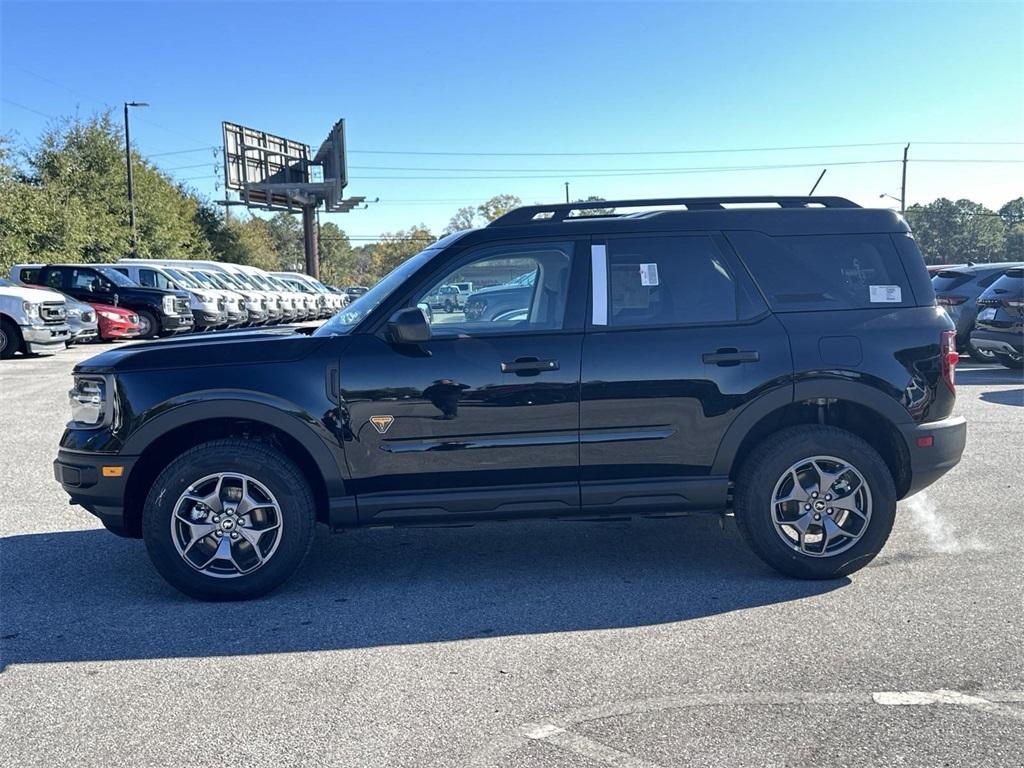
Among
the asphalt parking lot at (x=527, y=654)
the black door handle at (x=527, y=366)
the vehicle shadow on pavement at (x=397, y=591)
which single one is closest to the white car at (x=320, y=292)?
the asphalt parking lot at (x=527, y=654)

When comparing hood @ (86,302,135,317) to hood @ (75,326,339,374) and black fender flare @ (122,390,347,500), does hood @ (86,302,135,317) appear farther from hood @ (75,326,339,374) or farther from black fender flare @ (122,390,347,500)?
black fender flare @ (122,390,347,500)

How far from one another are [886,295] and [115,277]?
65.3ft

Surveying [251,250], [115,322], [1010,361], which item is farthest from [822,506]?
[251,250]

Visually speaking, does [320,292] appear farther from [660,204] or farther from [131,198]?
[660,204]

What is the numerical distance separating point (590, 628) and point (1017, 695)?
1.72 metres

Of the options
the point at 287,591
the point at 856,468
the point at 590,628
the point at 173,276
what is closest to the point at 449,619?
the point at 590,628

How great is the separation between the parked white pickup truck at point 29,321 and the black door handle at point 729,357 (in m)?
15.2

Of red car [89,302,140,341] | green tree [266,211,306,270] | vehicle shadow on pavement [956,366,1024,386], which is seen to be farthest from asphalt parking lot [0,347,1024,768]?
green tree [266,211,306,270]

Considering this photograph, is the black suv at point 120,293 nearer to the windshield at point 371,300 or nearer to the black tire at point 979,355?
the black tire at point 979,355

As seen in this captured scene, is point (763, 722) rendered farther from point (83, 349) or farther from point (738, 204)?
point (83, 349)

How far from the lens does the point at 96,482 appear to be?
4.36m

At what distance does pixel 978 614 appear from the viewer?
4090 millimetres

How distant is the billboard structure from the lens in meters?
43.3

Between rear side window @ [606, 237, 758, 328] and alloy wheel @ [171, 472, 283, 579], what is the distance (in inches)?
80.6
